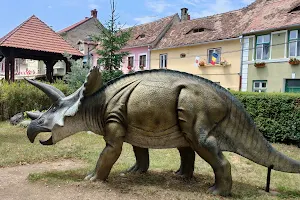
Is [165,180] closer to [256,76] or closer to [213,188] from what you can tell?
[213,188]

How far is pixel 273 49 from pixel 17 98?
1307 cm

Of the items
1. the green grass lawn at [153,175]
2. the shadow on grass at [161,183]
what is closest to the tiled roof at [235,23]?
the green grass lawn at [153,175]

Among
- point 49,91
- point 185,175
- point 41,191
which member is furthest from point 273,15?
point 41,191

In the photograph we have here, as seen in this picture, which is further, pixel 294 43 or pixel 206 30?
pixel 206 30

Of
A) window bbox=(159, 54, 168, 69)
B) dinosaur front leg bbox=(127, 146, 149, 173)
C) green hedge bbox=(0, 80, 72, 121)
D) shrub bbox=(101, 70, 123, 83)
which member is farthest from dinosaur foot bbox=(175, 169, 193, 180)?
window bbox=(159, 54, 168, 69)

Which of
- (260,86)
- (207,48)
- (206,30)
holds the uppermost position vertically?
(206,30)

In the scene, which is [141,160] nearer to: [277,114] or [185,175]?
[185,175]

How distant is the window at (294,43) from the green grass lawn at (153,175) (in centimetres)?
904

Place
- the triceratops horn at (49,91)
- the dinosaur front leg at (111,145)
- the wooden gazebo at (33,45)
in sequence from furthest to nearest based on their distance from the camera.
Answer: the wooden gazebo at (33,45) < the triceratops horn at (49,91) < the dinosaur front leg at (111,145)

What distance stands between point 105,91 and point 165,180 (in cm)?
158

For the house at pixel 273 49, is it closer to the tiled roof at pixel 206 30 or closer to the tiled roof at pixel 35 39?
the tiled roof at pixel 206 30

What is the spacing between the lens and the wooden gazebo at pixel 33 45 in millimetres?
14539

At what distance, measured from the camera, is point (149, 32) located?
83.6ft

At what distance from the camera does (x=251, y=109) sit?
1035 cm
